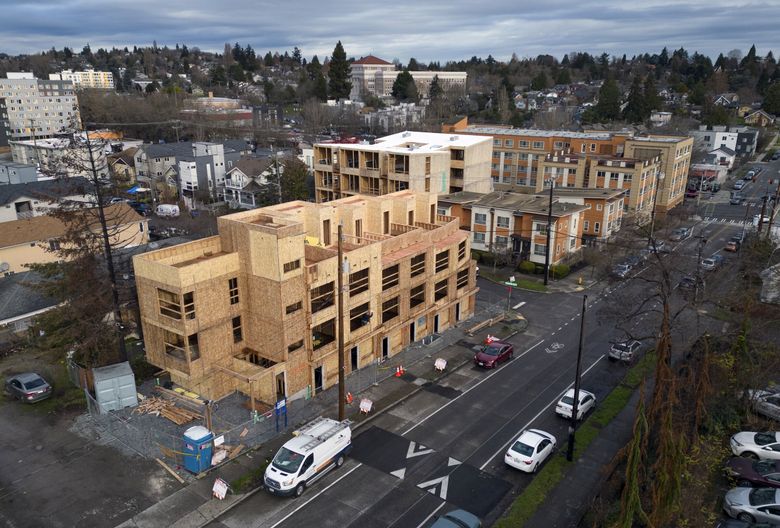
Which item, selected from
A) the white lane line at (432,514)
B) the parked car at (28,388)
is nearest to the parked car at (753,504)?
the white lane line at (432,514)

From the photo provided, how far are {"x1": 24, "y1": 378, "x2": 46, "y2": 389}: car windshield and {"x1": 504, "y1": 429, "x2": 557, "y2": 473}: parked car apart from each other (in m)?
26.0

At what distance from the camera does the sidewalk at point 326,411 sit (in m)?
22.2

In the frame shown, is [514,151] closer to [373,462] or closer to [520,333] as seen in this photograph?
[520,333]

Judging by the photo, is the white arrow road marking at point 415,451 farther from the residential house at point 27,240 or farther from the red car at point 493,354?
the residential house at point 27,240

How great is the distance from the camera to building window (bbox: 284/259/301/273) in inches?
1146

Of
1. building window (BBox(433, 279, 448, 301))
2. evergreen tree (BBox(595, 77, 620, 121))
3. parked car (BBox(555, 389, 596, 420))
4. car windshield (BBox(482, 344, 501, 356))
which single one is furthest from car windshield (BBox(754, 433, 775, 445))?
evergreen tree (BBox(595, 77, 620, 121))

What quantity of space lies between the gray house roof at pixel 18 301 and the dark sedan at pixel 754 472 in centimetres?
4307

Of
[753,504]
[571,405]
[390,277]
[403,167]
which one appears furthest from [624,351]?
[403,167]

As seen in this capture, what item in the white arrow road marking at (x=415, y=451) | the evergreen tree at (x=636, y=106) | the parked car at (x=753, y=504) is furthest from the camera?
the evergreen tree at (x=636, y=106)

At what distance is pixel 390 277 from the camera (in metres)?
35.9

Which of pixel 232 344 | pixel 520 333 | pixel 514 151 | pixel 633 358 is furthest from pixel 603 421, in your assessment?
pixel 514 151

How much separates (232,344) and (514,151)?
219 feet

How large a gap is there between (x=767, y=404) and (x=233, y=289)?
29.5m

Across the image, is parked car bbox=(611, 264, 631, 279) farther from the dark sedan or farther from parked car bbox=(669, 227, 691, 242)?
the dark sedan
